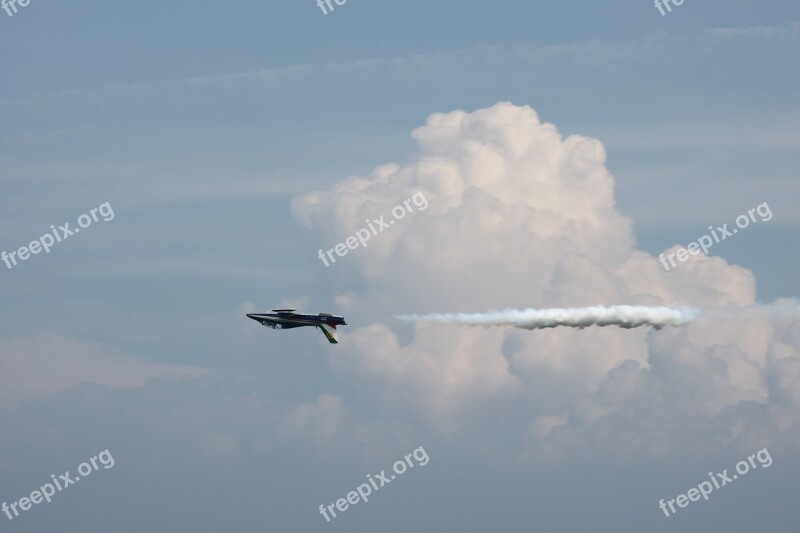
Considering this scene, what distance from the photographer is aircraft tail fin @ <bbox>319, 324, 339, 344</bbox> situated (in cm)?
9444

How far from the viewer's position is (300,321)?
9612 cm

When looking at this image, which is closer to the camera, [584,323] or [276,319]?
[584,323]

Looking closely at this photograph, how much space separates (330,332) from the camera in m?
94.7

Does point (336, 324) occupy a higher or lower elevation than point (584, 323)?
higher

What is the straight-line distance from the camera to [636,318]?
88.8 metres

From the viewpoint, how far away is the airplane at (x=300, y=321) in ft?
308

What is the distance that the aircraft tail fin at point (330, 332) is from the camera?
310 feet

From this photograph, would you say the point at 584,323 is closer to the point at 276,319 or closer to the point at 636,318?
the point at 636,318

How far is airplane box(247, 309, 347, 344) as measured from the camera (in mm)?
93812

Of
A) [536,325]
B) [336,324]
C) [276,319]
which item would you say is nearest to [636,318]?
[536,325]

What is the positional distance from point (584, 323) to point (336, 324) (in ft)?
106

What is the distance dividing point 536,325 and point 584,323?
20.0 feet

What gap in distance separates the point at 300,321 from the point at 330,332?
4.71m

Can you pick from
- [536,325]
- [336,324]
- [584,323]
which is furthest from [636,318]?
[336,324]
